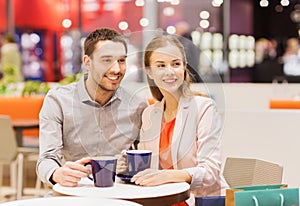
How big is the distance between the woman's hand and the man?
0.24m

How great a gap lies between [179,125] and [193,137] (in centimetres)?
8

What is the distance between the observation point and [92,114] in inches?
102

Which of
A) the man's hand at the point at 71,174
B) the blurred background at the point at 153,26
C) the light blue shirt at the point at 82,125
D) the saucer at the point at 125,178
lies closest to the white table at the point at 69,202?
the man's hand at the point at 71,174

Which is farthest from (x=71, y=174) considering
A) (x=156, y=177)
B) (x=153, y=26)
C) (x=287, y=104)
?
(x=153, y=26)

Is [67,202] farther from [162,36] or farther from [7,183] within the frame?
[7,183]

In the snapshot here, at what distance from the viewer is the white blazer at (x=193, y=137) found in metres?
2.43

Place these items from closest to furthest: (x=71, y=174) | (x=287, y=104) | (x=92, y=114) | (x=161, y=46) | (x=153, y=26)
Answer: (x=71, y=174) → (x=161, y=46) → (x=92, y=114) → (x=287, y=104) → (x=153, y=26)

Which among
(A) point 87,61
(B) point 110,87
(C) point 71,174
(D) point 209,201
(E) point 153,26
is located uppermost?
(E) point 153,26

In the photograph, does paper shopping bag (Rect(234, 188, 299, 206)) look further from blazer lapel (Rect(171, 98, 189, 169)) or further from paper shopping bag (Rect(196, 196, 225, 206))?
blazer lapel (Rect(171, 98, 189, 169))

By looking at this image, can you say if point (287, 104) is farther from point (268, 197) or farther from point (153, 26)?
point (153, 26)

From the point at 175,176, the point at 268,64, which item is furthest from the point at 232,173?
the point at 268,64

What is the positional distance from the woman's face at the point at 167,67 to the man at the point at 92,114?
0.13 meters

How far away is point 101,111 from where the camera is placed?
2510 mm

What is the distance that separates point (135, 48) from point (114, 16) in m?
9.21
